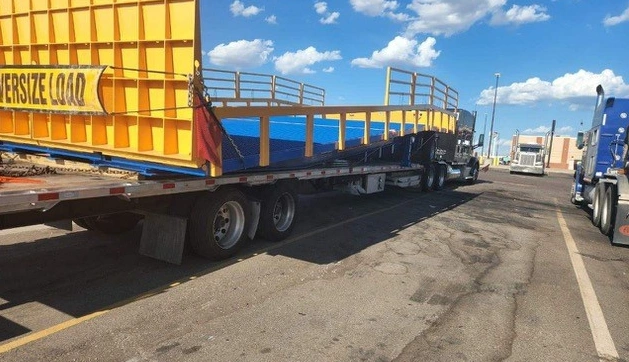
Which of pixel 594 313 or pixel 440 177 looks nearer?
pixel 594 313

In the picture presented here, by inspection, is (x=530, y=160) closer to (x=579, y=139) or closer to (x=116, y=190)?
(x=579, y=139)

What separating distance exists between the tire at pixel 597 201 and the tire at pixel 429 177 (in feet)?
17.1

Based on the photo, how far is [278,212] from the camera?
746 centimetres

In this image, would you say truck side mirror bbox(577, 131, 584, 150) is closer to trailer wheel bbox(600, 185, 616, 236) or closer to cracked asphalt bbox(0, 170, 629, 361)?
trailer wheel bbox(600, 185, 616, 236)

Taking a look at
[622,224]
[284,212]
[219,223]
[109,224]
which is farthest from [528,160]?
[109,224]

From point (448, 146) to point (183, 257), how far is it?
13.2 m

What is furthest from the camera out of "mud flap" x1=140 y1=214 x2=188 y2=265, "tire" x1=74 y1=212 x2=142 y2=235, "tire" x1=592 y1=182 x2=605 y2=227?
"tire" x1=592 y1=182 x2=605 y2=227

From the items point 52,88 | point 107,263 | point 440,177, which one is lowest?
point 107,263

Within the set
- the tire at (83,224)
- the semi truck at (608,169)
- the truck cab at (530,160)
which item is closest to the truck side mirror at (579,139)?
the semi truck at (608,169)

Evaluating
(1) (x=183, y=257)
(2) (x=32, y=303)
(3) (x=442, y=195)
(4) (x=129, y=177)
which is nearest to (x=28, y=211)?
(2) (x=32, y=303)

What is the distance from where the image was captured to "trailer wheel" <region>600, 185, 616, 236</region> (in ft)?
31.0

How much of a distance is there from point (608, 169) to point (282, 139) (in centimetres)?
802

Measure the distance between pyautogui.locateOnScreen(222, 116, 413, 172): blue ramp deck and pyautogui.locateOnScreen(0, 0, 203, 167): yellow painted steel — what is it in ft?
3.27

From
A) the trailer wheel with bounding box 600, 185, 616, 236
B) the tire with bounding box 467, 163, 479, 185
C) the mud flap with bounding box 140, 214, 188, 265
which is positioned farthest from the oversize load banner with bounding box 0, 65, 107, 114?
the tire with bounding box 467, 163, 479, 185
